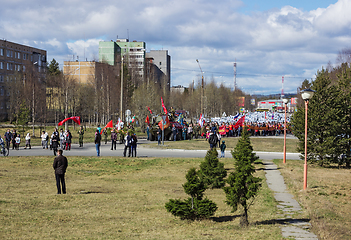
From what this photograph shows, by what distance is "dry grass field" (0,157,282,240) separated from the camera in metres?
8.51

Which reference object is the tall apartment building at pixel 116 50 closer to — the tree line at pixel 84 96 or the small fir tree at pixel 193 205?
the tree line at pixel 84 96

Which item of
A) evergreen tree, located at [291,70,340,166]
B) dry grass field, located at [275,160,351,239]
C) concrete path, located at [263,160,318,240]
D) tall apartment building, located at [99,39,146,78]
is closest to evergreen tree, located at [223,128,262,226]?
concrete path, located at [263,160,318,240]

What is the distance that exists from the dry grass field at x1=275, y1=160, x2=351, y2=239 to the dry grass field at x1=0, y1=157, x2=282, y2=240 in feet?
3.53

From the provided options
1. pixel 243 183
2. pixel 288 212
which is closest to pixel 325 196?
pixel 288 212

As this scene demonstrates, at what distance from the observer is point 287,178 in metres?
17.0

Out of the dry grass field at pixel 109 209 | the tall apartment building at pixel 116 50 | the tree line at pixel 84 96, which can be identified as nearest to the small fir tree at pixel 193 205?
the dry grass field at pixel 109 209

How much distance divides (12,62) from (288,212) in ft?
271

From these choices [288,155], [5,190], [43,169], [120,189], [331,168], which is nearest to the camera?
[5,190]

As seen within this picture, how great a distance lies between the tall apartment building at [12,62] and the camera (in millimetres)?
78325

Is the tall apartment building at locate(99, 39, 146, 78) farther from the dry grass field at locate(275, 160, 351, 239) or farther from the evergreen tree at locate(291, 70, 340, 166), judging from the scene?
the dry grass field at locate(275, 160, 351, 239)

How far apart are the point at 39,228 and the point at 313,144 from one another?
55.5ft

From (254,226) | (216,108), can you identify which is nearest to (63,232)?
(254,226)

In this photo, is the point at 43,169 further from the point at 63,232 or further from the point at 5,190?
the point at 63,232

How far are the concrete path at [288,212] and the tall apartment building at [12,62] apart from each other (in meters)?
67.6
